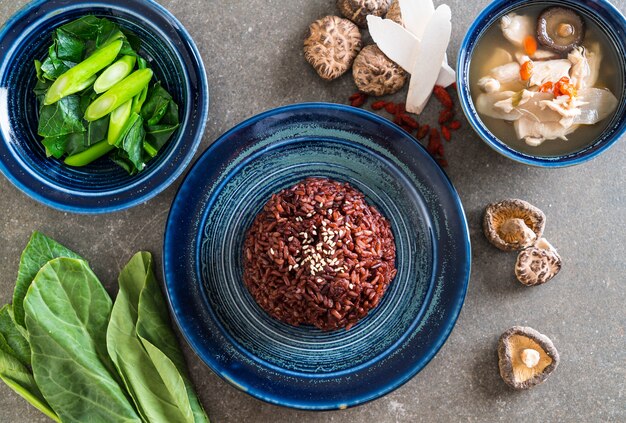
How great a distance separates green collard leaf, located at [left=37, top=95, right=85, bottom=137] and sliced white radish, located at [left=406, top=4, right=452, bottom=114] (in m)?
1.34

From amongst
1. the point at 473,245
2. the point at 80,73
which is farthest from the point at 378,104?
the point at 80,73

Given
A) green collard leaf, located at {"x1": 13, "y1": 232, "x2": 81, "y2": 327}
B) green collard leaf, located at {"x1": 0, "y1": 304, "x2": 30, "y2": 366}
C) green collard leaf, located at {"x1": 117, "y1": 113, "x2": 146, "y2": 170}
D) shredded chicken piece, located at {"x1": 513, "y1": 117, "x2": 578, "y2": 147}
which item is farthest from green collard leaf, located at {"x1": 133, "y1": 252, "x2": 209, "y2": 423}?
shredded chicken piece, located at {"x1": 513, "y1": 117, "x2": 578, "y2": 147}

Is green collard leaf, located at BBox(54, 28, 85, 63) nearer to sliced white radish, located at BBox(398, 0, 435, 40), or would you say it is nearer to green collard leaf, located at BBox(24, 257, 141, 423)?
green collard leaf, located at BBox(24, 257, 141, 423)

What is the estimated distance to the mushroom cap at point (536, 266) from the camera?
2416mm

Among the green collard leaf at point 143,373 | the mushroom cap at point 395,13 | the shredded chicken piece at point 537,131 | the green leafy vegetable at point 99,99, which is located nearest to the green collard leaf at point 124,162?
the green leafy vegetable at point 99,99

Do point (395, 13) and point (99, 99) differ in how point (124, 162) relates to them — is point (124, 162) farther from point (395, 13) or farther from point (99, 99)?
point (395, 13)

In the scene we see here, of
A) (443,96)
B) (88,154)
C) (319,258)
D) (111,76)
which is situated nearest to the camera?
(319,258)

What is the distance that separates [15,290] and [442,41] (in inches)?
78.1

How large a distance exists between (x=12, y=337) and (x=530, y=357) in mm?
2118

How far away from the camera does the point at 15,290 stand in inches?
92.6

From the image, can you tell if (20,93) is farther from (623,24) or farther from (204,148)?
(623,24)

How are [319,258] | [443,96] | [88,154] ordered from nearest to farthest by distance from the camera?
[319,258], [88,154], [443,96]

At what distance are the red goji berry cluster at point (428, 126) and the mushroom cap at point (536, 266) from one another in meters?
0.53

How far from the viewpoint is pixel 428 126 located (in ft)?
8.14
